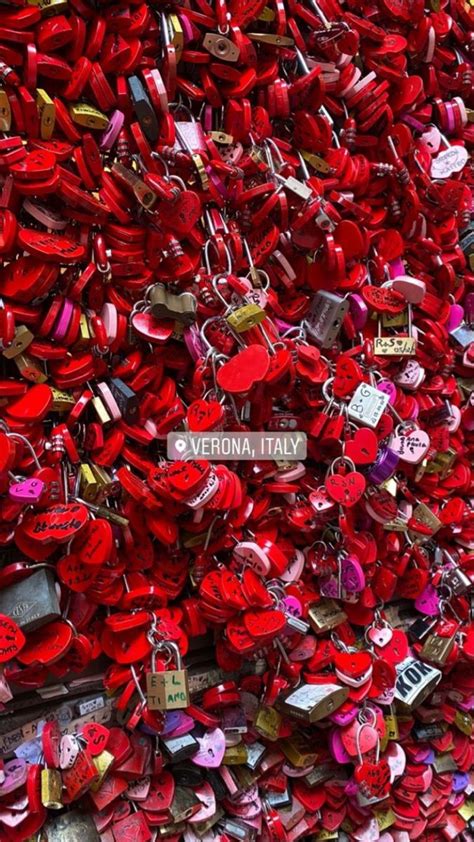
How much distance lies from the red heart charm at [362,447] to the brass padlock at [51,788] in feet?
2.07

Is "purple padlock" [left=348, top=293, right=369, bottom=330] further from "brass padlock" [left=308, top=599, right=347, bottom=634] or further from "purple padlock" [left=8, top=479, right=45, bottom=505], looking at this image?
"purple padlock" [left=8, top=479, right=45, bottom=505]

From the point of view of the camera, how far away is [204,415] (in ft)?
3.26

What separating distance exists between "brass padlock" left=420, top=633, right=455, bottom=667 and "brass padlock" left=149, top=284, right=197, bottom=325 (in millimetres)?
764

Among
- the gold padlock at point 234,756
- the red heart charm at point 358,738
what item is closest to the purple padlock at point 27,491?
the gold padlock at point 234,756

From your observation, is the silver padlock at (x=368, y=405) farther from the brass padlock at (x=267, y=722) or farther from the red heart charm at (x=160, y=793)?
the red heart charm at (x=160, y=793)

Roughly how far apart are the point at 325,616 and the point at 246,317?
548 millimetres

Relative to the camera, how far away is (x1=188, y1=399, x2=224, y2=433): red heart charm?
99 cm

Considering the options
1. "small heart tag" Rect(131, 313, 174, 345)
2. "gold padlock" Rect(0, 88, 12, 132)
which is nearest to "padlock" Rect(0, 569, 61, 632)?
"small heart tag" Rect(131, 313, 174, 345)

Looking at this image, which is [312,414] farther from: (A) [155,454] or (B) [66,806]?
(B) [66,806]

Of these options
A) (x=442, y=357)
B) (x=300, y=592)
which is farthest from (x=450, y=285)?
(x=300, y=592)

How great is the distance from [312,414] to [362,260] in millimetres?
313

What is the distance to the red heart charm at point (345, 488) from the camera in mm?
1091

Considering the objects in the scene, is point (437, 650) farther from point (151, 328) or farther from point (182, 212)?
point (182, 212)

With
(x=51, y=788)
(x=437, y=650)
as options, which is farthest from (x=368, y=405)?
(x=51, y=788)
